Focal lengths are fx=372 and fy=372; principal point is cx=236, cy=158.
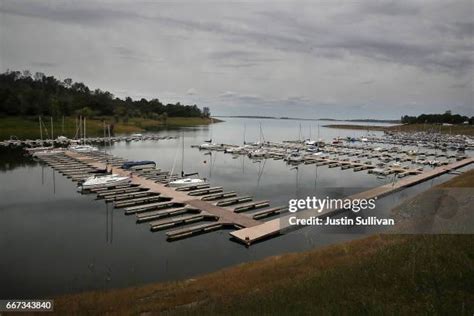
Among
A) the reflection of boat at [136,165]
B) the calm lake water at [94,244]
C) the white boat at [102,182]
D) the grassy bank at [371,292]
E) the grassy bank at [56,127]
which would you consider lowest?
the calm lake water at [94,244]

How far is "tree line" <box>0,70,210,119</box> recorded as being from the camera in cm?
10262

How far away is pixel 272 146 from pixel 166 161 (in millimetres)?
33841

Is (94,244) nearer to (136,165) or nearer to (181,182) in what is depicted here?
(181,182)

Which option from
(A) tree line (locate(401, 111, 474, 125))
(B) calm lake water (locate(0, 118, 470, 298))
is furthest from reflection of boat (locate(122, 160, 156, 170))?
(A) tree line (locate(401, 111, 474, 125))

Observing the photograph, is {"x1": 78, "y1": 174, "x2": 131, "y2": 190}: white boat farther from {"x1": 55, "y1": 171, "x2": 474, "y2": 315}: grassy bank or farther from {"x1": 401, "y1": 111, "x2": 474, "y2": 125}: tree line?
{"x1": 401, "y1": 111, "x2": 474, "y2": 125}: tree line

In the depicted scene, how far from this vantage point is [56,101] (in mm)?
109688

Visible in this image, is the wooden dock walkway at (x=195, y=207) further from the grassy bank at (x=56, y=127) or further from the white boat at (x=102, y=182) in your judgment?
the grassy bank at (x=56, y=127)

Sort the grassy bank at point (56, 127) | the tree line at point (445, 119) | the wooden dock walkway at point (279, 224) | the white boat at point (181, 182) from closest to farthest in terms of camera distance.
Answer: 1. the wooden dock walkway at point (279, 224)
2. the white boat at point (181, 182)
3. the grassy bank at point (56, 127)
4. the tree line at point (445, 119)

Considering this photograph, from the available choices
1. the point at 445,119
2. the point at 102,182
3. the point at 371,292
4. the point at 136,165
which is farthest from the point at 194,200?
the point at 445,119

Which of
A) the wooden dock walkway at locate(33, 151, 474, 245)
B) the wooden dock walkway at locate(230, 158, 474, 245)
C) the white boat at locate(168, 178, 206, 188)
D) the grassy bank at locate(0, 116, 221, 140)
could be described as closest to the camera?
the wooden dock walkway at locate(230, 158, 474, 245)

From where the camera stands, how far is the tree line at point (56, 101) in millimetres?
102625

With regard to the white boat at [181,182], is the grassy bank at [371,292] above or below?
above

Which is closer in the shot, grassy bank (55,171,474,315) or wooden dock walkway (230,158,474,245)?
grassy bank (55,171,474,315)

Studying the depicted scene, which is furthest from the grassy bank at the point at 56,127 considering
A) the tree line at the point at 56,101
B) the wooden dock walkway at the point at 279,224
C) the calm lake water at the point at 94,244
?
the wooden dock walkway at the point at 279,224
